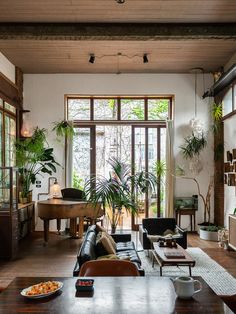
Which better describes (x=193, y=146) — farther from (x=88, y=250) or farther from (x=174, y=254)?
(x=88, y=250)

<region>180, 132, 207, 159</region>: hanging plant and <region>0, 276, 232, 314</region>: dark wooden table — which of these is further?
<region>180, 132, 207, 159</region>: hanging plant

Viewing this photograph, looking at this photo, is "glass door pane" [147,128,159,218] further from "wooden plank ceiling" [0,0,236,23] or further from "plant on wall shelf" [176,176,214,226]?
"wooden plank ceiling" [0,0,236,23]

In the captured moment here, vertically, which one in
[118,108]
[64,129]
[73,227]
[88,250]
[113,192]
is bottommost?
[73,227]

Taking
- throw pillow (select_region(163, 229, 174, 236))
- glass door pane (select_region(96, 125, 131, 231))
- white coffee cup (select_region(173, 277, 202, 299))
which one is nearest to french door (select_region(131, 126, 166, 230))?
glass door pane (select_region(96, 125, 131, 231))

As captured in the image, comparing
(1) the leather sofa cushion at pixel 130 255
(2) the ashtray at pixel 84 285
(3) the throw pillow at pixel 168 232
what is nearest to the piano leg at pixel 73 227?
(3) the throw pillow at pixel 168 232

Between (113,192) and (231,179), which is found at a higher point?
(231,179)

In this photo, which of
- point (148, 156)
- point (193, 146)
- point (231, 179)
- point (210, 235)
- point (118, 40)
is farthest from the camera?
point (148, 156)

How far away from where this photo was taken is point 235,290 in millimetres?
4363

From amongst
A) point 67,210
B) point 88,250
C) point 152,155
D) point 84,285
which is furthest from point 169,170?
point 84,285

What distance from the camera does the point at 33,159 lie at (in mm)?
7738

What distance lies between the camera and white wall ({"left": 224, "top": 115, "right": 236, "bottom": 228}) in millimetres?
7095

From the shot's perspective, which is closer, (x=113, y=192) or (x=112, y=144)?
(x=113, y=192)

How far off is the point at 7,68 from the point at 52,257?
161 inches

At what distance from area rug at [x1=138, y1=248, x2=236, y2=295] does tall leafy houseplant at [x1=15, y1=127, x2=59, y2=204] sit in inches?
128
